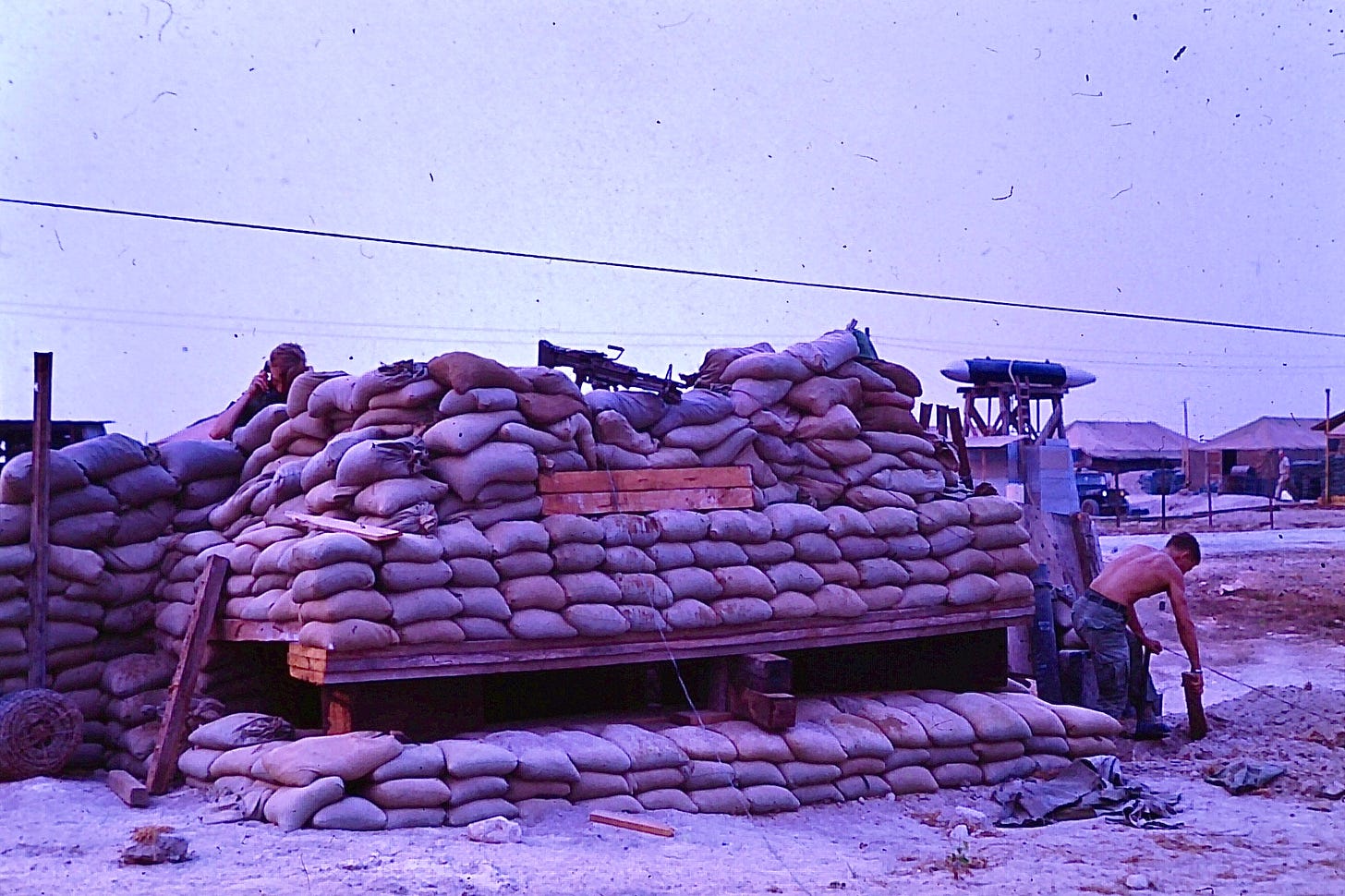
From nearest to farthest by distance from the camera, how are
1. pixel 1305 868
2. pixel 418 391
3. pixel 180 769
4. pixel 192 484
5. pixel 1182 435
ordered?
pixel 1305 868 → pixel 180 769 → pixel 418 391 → pixel 192 484 → pixel 1182 435

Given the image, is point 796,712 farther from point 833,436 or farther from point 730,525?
point 833,436

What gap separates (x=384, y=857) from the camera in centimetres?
454

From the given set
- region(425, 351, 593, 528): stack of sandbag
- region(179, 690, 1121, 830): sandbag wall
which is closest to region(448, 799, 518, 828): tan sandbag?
region(179, 690, 1121, 830): sandbag wall

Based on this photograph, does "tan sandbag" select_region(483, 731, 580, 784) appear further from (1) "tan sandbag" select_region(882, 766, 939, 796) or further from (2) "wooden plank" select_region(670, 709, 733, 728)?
(1) "tan sandbag" select_region(882, 766, 939, 796)

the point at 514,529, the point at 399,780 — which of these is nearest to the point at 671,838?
the point at 399,780

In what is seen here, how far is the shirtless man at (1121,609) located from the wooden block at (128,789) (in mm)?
5247

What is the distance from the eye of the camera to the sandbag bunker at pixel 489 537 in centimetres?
580

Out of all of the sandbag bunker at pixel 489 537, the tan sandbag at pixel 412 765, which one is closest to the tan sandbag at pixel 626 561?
the sandbag bunker at pixel 489 537

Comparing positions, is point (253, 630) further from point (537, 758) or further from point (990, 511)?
point (990, 511)

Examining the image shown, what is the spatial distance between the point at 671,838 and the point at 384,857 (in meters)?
1.19

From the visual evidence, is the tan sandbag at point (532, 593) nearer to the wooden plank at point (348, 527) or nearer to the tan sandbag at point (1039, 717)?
the wooden plank at point (348, 527)

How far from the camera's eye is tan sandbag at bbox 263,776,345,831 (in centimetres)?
489

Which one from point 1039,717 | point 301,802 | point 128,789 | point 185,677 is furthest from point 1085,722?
point 128,789

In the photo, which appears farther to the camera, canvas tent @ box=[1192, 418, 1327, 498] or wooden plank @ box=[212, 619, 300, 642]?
canvas tent @ box=[1192, 418, 1327, 498]
